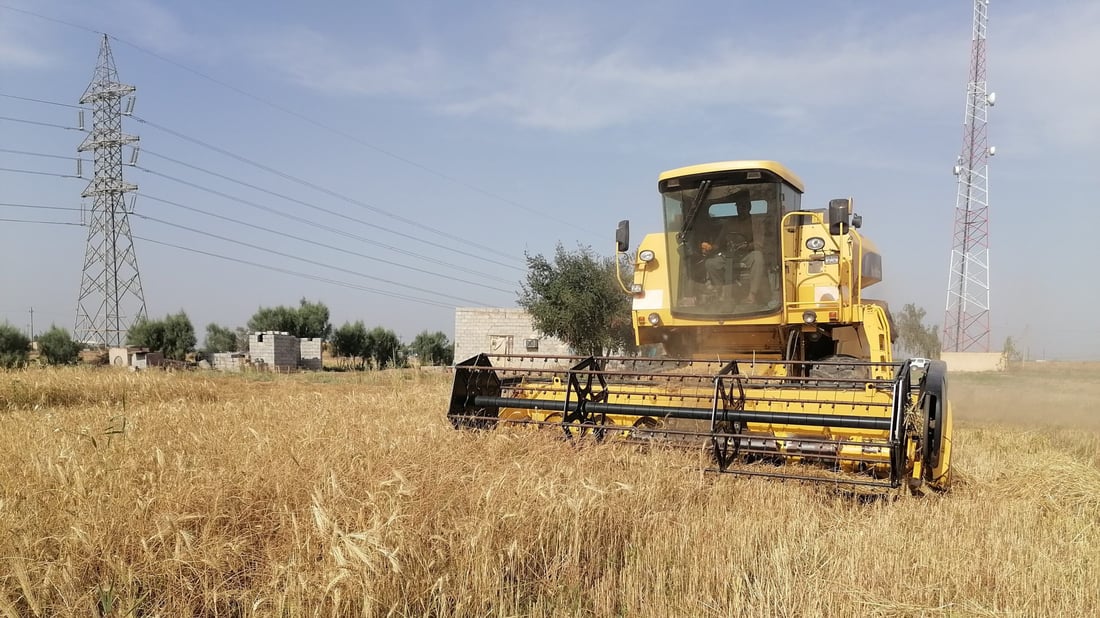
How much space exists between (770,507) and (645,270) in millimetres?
3498

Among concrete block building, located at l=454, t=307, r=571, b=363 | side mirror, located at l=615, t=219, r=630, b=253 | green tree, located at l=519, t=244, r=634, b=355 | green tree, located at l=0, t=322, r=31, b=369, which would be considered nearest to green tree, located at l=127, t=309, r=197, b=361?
green tree, located at l=0, t=322, r=31, b=369

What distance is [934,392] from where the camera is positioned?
4.65 meters

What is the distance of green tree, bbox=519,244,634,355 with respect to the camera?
2616 cm

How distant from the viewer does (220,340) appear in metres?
50.6

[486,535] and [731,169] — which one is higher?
[731,169]

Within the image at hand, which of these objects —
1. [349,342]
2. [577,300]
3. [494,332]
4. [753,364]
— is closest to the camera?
[753,364]

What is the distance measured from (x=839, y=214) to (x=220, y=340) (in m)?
50.8

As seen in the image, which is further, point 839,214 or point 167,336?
point 167,336

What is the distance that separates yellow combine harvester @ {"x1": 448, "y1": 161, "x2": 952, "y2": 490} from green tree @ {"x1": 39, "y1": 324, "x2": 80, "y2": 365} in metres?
30.7

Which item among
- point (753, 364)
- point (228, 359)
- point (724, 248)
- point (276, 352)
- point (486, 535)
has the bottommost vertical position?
point (486, 535)

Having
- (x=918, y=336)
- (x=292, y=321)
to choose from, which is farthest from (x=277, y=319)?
(x=918, y=336)

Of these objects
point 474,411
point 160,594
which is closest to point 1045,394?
point 474,411

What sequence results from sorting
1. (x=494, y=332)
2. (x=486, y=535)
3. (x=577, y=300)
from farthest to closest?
(x=494, y=332), (x=577, y=300), (x=486, y=535)

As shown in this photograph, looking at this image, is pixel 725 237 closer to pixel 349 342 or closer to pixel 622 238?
pixel 622 238
